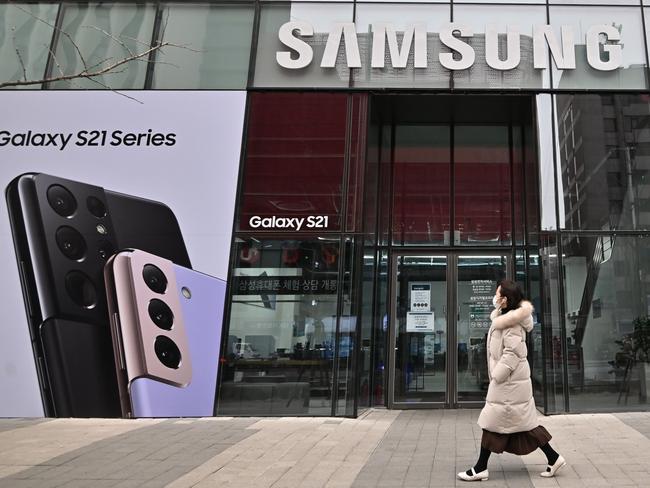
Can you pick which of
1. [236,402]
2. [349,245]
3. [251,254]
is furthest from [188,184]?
[236,402]

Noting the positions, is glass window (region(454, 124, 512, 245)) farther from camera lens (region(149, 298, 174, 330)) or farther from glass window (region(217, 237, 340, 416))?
camera lens (region(149, 298, 174, 330))

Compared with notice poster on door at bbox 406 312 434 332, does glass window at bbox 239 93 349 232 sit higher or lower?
higher

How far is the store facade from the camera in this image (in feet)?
29.9

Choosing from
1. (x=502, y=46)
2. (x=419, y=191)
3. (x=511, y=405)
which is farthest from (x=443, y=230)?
(x=511, y=405)

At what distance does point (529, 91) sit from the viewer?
32.8 ft

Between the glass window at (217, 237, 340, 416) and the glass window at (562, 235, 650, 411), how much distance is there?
12.5 ft

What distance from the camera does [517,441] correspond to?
16.9 feet

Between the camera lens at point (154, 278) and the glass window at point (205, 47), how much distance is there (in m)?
3.44

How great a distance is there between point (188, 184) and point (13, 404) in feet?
14.6

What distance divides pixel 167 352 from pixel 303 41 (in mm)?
5978

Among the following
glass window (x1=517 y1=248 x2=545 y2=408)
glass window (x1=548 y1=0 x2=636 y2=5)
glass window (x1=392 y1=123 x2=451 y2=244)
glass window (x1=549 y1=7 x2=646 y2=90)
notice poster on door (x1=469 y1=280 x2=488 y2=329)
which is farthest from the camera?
glass window (x1=392 y1=123 x2=451 y2=244)

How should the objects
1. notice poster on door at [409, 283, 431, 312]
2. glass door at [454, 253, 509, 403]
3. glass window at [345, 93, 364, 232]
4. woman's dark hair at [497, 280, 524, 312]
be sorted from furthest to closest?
notice poster on door at [409, 283, 431, 312] < glass door at [454, 253, 509, 403] < glass window at [345, 93, 364, 232] < woman's dark hair at [497, 280, 524, 312]

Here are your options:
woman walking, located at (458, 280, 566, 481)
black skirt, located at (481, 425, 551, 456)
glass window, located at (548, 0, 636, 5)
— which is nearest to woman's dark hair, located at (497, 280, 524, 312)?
woman walking, located at (458, 280, 566, 481)

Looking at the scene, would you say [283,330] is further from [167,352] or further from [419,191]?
[419,191]
